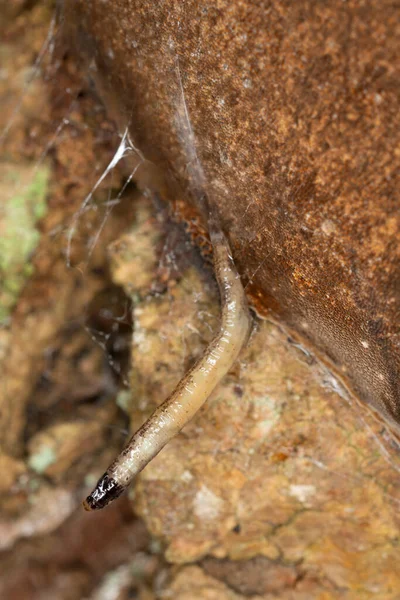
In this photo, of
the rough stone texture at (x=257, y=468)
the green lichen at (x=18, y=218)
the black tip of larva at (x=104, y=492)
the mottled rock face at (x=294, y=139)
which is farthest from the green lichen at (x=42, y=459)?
the mottled rock face at (x=294, y=139)

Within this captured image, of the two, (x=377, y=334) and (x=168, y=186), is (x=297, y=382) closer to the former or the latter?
(x=377, y=334)

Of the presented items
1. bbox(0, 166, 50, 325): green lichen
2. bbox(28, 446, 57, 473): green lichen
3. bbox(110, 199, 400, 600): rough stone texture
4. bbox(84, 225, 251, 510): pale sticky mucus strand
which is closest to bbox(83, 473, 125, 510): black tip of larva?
bbox(84, 225, 251, 510): pale sticky mucus strand

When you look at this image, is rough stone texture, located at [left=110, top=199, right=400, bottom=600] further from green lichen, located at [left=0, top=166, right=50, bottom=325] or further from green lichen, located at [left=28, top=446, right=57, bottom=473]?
green lichen, located at [left=28, top=446, right=57, bottom=473]

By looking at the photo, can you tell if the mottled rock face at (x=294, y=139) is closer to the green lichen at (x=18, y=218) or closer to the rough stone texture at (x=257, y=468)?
the rough stone texture at (x=257, y=468)

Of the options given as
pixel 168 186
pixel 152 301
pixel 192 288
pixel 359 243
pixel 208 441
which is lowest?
pixel 208 441

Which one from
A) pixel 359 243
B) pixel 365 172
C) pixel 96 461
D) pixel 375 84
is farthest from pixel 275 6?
pixel 96 461

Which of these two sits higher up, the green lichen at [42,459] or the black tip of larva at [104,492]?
the black tip of larva at [104,492]
